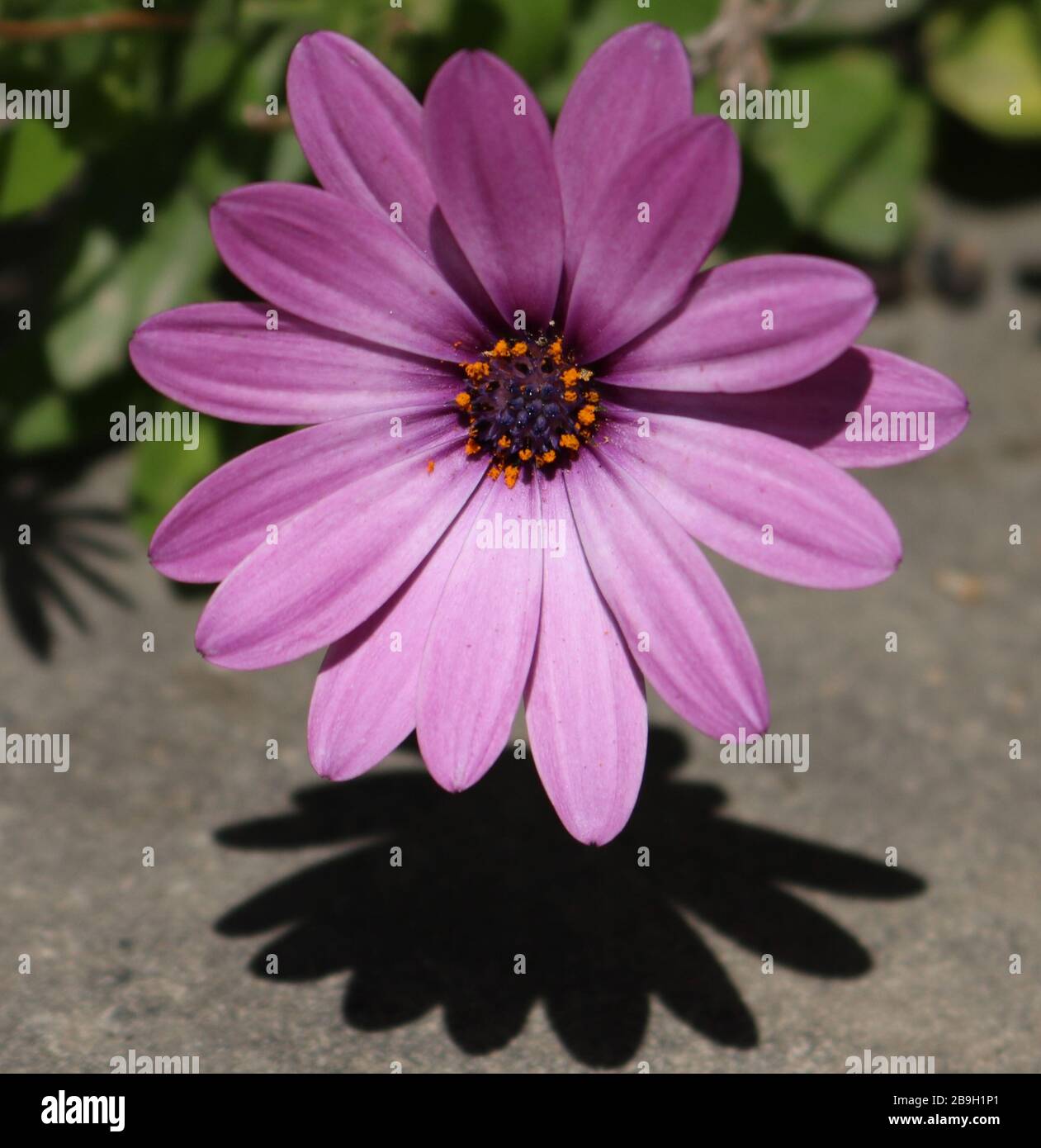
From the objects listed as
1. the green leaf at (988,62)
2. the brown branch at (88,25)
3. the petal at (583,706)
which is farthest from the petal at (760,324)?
the green leaf at (988,62)

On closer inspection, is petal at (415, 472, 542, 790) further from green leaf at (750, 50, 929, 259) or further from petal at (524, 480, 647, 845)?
green leaf at (750, 50, 929, 259)

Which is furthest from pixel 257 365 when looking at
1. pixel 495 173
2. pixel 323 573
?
pixel 495 173

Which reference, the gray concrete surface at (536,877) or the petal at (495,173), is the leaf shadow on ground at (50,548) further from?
the petal at (495,173)

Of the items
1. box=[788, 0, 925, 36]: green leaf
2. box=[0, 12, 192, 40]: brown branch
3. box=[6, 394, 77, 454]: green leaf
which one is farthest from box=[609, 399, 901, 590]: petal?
box=[788, 0, 925, 36]: green leaf

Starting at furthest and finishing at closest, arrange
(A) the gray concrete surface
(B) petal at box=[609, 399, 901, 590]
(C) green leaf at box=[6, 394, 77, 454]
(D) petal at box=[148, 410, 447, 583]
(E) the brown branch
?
1. (C) green leaf at box=[6, 394, 77, 454]
2. (E) the brown branch
3. (A) the gray concrete surface
4. (D) petal at box=[148, 410, 447, 583]
5. (B) petal at box=[609, 399, 901, 590]

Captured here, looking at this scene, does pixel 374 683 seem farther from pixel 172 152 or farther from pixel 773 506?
pixel 172 152
